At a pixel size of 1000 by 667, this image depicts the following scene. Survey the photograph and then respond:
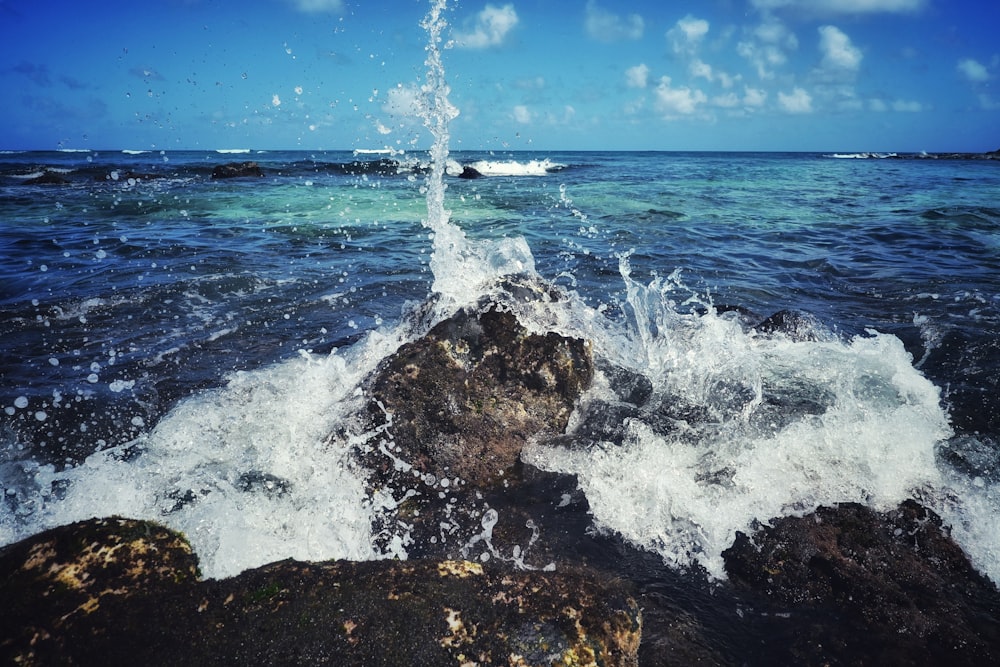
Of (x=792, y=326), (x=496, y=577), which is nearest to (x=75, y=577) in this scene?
(x=496, y=577)

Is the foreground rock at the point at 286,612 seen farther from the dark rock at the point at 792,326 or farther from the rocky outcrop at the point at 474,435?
the dark rock at the point at 792,326

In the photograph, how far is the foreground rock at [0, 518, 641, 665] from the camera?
4.99 feet

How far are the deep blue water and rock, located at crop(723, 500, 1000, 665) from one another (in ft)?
0.68

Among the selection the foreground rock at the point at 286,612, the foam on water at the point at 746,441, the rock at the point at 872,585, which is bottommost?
the rock at the point at 872,585

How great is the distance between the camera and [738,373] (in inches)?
165

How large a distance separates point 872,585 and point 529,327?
232 centimetres

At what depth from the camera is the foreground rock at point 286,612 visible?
1520mm

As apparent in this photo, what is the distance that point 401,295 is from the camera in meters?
7.46

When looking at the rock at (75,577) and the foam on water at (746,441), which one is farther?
the foam on water at (746,441)

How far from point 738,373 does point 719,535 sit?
67.2 inches

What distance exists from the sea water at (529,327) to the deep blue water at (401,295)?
0.12 feet

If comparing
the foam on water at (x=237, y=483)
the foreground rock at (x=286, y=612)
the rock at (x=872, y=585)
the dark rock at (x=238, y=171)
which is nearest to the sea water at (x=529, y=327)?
the foam on water at (x=237, y=483)

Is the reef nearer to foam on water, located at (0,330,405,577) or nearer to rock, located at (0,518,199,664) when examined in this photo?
rock, located at (0,518,199,664)

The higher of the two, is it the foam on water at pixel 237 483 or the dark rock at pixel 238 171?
the dark rock at pixel 238 171
